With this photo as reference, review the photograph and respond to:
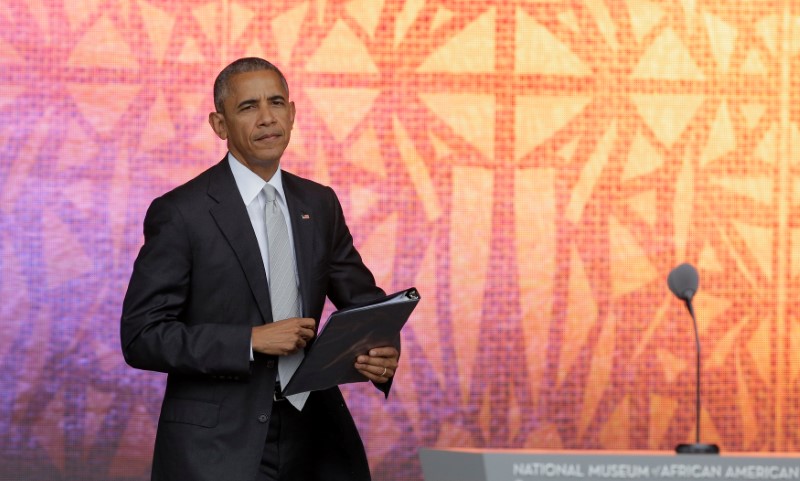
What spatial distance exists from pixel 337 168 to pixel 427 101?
0.42 metres

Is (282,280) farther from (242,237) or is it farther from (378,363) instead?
(378,363)

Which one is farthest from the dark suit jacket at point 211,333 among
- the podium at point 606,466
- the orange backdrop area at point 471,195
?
the orange backdrop area at point 471,195

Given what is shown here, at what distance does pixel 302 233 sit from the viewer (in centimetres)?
276

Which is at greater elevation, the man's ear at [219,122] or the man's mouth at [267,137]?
the man's ear at [219,122]

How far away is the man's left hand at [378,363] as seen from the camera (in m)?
2.65

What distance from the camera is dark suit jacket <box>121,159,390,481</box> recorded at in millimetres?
2545

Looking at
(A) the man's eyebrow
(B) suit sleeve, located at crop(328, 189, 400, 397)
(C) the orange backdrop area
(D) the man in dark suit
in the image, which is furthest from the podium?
(C) the orange backdrop area

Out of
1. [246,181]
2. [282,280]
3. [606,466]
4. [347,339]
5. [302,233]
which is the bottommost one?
[606,466]

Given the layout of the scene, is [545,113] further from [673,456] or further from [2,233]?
[673,456]

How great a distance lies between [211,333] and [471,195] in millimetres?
2354

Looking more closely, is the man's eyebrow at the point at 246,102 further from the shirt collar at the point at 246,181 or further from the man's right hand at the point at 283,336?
the man's right hand at the point at 283,336

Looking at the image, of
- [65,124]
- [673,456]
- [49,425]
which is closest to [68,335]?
[49,425]

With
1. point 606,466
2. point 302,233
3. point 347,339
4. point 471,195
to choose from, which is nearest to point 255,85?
point 302,233

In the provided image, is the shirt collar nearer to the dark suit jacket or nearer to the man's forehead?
the dark suit jacket
